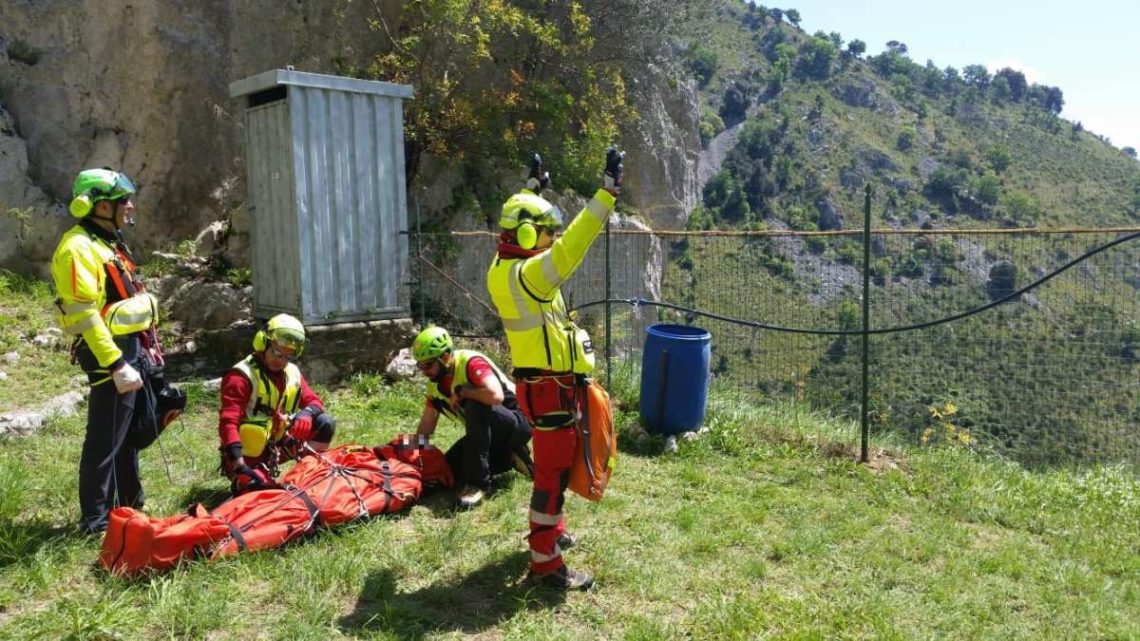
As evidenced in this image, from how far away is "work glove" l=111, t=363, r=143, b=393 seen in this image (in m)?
3.63

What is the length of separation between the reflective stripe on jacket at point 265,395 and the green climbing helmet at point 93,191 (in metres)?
1.15

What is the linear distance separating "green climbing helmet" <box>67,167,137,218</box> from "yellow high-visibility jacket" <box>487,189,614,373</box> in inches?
84.0

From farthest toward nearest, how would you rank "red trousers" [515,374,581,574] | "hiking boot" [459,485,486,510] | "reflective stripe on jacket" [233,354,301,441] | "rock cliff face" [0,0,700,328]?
"rock cliff face" [0,0,700,328] < "hiking boot" [459,485,486,510] < "reflective stripe on jacket" [233,354,301,441] < "red trousers" [515,374,581,574]

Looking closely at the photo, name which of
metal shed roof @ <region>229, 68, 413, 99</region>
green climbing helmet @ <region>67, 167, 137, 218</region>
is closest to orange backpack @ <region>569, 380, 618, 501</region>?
green climbing helmet @ <region>67, 167, 137, 218</region>

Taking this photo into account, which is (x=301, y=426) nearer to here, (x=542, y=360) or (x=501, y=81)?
(x=542, y=360)

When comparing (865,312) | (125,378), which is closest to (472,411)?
(125,378)

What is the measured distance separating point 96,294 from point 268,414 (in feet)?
4.08

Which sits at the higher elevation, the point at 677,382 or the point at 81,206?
the point at 81,206

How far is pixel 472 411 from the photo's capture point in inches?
188

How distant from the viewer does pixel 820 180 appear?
74.7 metres

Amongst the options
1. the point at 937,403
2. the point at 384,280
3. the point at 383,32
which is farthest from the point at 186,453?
the point at 383,32

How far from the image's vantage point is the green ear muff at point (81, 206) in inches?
149

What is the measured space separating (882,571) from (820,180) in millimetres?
76338

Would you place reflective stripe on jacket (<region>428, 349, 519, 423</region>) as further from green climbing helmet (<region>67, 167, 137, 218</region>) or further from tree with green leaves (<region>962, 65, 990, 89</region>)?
tree with green leaves (<region>962, 65, 990, 89</region>)
